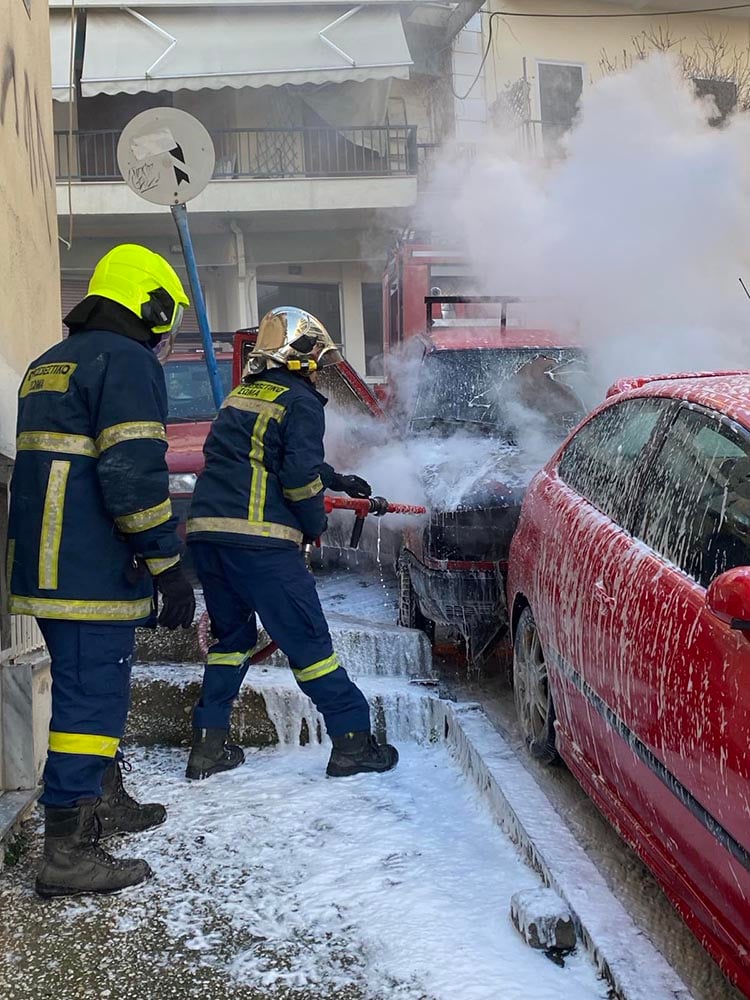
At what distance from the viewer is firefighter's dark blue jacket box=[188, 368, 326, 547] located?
3.85 meters

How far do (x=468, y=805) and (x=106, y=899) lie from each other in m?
1.35

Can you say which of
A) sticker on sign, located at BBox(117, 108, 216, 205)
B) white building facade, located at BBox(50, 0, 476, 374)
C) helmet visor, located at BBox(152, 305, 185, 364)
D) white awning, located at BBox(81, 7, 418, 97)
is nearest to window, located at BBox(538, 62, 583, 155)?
white building facade, located at BBox(50, 0, 476, 374)

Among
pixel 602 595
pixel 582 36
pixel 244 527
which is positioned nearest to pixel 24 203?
pixel 244 527

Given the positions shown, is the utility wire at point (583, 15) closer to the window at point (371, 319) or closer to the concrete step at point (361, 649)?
the window at point (371, 319)

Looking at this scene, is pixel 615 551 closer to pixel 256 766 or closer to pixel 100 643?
pixel 100 643

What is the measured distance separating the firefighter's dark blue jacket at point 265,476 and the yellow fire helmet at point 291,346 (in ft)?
0.39

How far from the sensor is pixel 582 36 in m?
15.9

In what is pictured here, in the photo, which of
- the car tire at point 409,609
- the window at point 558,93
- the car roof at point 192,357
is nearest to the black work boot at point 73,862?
the car tire at point 409,609

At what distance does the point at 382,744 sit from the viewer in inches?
170

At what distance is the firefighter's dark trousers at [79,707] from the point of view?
9.90 feet

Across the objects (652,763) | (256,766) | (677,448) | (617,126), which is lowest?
(256,766)

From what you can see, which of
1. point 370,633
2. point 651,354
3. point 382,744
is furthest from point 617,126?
point 382,744

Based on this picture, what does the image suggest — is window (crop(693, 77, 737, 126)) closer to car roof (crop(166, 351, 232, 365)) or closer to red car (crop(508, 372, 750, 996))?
car roof (crop(166, 351, 232, 365))

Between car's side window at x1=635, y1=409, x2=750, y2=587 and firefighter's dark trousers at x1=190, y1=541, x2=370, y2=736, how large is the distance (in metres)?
1.49
